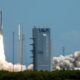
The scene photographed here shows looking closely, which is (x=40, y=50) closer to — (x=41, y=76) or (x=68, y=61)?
(x=68, y=61)

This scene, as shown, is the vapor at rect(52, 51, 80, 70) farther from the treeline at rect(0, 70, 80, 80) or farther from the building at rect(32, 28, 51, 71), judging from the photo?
the treeline at rect(0, 70, 80, 80)

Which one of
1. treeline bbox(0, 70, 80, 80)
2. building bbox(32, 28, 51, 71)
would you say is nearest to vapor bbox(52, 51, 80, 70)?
building bbox(32, 28, 51, 71)

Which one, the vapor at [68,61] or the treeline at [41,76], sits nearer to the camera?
the treeline at [41,76]

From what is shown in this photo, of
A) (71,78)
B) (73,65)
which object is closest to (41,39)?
(73,65)

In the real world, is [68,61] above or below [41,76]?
above

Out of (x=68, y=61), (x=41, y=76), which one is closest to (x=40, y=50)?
(x=68, y=61)

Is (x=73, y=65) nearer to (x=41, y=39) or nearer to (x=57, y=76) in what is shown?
(x=41, y=39)

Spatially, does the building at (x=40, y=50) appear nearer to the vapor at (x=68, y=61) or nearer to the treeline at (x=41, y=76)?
the vapor at (x=68, y=61)

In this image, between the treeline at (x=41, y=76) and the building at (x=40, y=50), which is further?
the building at (x=40, y=50)

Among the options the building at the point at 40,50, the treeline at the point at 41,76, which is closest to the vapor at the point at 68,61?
the building at the point at 40,50

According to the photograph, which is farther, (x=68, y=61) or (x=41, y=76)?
(x=68, y=61)

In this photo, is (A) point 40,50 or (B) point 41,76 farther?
(A) point 40,50

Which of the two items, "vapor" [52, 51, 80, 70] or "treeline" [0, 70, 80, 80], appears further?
"vapor" [52, 51, 80, 70]

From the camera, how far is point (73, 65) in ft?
306
